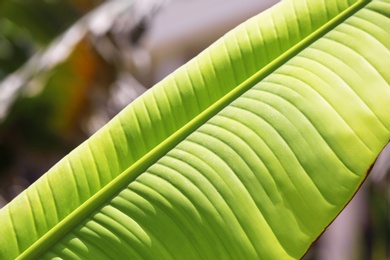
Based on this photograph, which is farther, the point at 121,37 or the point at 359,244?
the point at 121,37

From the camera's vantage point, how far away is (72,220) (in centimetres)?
69

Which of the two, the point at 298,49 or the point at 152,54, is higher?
the point at 152,54

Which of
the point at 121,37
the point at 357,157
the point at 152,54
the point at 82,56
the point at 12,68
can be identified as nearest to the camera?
the point at 357,157

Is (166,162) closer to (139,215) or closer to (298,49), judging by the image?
(139,215)

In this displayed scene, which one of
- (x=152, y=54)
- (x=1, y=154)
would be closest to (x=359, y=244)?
(x=1, y=154)

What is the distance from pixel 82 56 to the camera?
2498 millimetres

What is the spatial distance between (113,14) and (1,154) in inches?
28.0

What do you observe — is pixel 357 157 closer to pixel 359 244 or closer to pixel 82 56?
pixel 359 244

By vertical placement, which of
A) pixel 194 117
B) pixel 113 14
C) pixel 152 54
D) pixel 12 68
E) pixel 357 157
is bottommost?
pixel 357 157

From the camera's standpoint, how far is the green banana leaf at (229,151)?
2.15ft

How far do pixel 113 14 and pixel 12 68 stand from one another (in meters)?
0.66

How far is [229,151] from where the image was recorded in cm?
68

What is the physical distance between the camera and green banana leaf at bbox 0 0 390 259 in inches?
25.8

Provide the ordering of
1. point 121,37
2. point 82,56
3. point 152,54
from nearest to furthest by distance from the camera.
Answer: point 82,56
point 121,37
point 152,54
